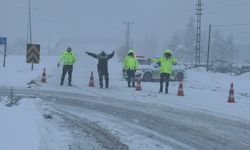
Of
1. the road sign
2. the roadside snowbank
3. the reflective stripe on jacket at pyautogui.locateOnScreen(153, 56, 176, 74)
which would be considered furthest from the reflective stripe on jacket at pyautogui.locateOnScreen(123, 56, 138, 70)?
the roadside snowbank

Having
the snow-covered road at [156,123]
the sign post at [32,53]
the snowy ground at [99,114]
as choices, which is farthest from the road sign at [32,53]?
the snow-covered road at [156,123]

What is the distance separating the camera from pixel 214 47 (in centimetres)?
14475

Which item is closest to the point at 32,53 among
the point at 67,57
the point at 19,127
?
the point at 67,57

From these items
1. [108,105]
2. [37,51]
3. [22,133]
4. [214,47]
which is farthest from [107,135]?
[214,47]

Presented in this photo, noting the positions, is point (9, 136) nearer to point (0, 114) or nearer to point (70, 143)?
point (70, 143)

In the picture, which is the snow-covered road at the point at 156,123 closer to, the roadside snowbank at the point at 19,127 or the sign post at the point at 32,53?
the roadside snowbank at the point at 19,127

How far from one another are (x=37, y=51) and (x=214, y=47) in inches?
4671

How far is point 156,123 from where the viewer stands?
13289 millimetres

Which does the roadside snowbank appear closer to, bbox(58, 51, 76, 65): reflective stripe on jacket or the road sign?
bbox(58, 51, 76, 65): reflective stripe on jacket

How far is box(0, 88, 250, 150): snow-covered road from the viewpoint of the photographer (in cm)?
1077

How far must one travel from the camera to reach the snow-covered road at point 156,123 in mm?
10773

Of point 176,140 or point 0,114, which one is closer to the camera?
point 176,140

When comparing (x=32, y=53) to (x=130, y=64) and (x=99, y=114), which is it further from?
(x=99, y=114)

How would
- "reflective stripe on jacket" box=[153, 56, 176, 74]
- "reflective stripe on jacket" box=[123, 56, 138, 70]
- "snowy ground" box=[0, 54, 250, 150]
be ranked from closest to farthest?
1. "snowy ground" box=[0, 54, 250, 150]
2. "reflective stripe on jacket" box=[153, 56, 176, 74]
3. "reflective stripe on jacket" box=[123, 56, 138, 70]
